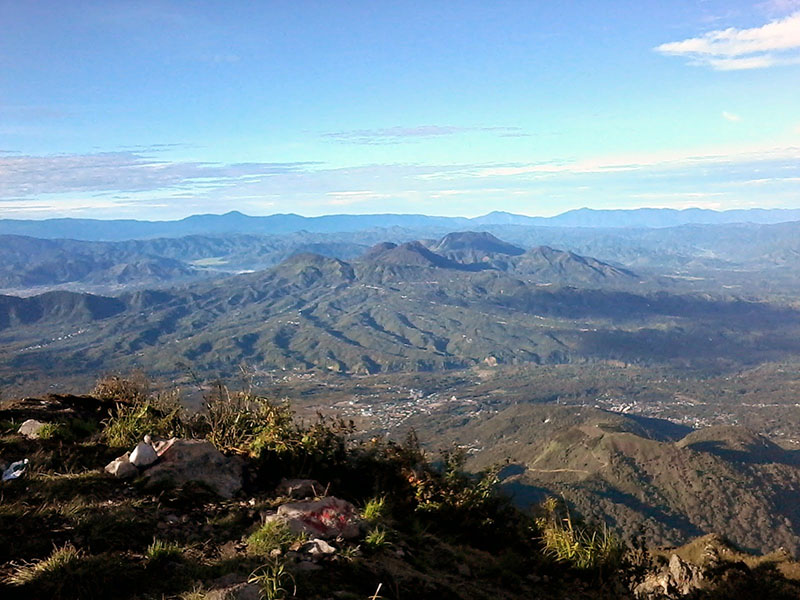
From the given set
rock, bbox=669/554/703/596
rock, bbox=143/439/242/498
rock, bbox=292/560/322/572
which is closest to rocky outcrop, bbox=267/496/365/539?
rock, bbox=292/560/322/572

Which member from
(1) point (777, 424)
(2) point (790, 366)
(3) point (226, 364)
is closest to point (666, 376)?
(2) point (790, 366)

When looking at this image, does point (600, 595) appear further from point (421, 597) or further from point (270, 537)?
point (270, 537)

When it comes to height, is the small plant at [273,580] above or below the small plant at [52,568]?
below

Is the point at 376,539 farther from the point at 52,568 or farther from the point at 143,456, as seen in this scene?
the point at 143,456

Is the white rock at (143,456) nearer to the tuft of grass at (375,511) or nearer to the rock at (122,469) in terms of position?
the rock at (122,469)

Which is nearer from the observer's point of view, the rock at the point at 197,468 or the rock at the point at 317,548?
the rock at the point at 317,548

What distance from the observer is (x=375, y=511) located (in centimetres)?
586

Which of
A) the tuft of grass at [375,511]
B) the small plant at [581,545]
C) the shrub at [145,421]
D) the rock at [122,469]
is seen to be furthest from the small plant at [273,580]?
the shrub at [145,421]

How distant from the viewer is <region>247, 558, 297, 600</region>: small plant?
12.6 feet

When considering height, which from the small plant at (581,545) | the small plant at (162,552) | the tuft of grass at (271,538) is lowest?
the small plant at (581,545)

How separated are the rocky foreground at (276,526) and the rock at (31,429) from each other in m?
0.03

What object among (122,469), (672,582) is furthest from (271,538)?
(672,582)

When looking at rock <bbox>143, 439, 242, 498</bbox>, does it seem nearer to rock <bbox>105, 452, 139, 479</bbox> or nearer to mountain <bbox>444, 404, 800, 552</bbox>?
rock <bbox>105, 452, 139, 479</bbox>

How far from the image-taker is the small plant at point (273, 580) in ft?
12.6
